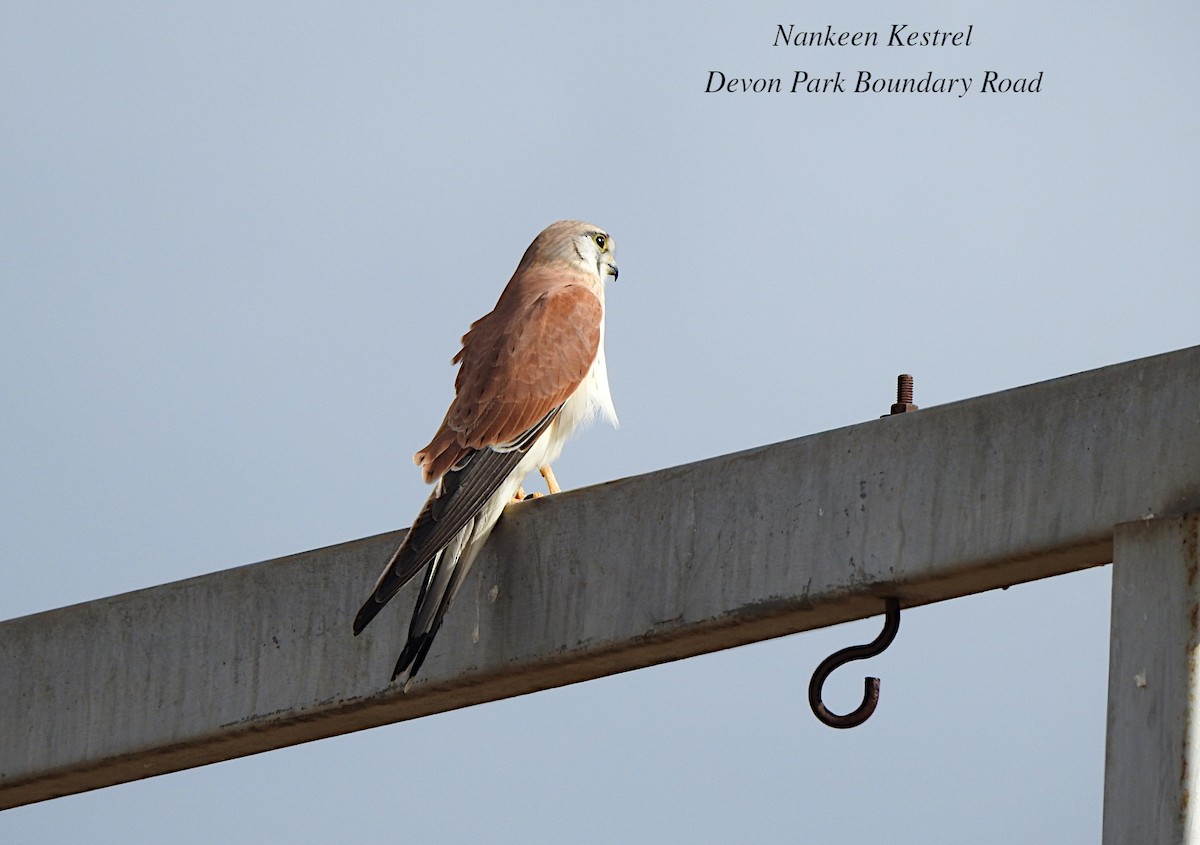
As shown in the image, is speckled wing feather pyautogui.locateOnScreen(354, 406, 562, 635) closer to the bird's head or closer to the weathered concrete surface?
→ the weathered concrete surface

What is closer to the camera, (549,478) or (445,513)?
(445,513)

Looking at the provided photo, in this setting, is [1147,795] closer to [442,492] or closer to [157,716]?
[442,492]

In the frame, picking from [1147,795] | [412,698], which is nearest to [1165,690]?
[1147,795]

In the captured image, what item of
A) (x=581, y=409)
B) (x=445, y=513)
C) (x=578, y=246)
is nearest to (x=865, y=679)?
(x=445, y=513)

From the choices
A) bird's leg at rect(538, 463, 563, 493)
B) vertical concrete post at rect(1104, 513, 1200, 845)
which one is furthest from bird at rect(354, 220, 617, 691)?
vertical concrete post at rect(1104, 513, 1200, 845)

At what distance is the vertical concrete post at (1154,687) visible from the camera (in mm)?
2172

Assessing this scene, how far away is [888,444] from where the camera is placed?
2.56 metres

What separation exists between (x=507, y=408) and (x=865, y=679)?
4.16ft

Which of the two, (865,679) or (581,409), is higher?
(581,409)

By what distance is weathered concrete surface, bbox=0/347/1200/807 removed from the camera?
2389 millimetres

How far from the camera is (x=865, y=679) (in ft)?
8.59

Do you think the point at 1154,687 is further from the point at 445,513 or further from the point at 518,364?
the point at 518,364

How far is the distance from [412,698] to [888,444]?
2.95 ft

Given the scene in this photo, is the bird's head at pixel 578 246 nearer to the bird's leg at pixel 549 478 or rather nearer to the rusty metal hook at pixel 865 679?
the bird's leg at pixel 549 478
